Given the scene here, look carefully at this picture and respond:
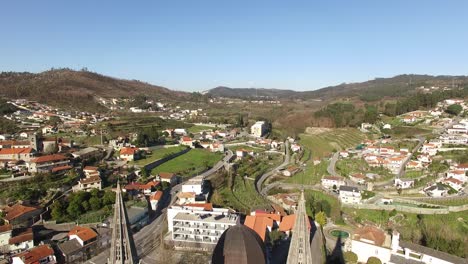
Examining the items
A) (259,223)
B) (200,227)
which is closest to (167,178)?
(200,227)

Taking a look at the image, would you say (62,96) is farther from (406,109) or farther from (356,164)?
(406,109)

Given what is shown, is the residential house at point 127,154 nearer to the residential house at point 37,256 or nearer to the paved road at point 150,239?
the paved road at point 150,239

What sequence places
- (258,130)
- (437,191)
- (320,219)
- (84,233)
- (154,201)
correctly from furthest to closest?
(258,130)
(437,191)
(154,201)
(320,219)
(84,233)

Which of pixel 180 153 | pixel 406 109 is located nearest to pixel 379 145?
pixel 406 109

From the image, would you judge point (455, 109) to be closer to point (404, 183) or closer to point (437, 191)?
point (404, 183)

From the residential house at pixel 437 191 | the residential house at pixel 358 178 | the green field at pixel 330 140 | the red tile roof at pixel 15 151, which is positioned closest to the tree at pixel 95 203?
the red tile roof at pixel 15 151

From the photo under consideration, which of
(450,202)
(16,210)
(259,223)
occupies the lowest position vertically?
(450,202)

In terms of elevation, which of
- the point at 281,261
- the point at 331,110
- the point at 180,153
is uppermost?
the point at 331,110
